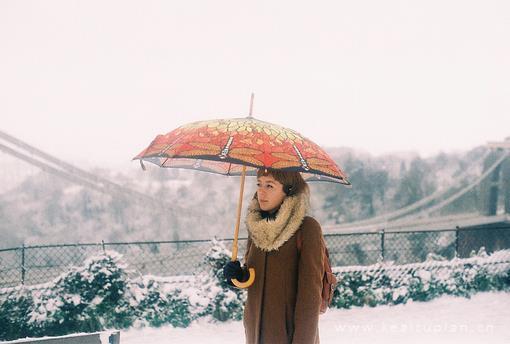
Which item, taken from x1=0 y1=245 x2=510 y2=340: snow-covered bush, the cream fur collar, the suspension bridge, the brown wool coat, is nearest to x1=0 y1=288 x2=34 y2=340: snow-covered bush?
x1=0 y1=245 x2=510 y2=340: snow-covered bush

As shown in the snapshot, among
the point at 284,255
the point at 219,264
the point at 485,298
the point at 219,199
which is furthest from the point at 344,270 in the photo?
the point at 219,199

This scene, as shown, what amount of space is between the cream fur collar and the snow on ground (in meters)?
3.17

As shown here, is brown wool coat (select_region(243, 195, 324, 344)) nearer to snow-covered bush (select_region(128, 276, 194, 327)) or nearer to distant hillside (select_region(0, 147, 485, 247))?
snow-covered bush (select_region(128, 276, 194, 327))

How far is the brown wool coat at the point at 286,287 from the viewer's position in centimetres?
214

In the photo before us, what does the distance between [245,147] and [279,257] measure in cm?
64

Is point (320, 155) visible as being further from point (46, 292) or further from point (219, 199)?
point (219, 199)

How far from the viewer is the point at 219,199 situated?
2241 cm

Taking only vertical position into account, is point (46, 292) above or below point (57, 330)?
above

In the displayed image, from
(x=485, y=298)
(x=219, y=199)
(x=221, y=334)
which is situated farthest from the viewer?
(x=219, y=199)

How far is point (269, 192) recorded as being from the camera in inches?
93.8

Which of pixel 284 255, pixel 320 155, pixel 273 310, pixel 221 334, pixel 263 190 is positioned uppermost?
pixel 320 155

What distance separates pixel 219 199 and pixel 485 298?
1657 centimetres

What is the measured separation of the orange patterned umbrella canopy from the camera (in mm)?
2094

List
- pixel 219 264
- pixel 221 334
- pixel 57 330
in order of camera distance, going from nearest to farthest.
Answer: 1. pixel 57 330
2. pixel 221 334
3. pixel 219 264
